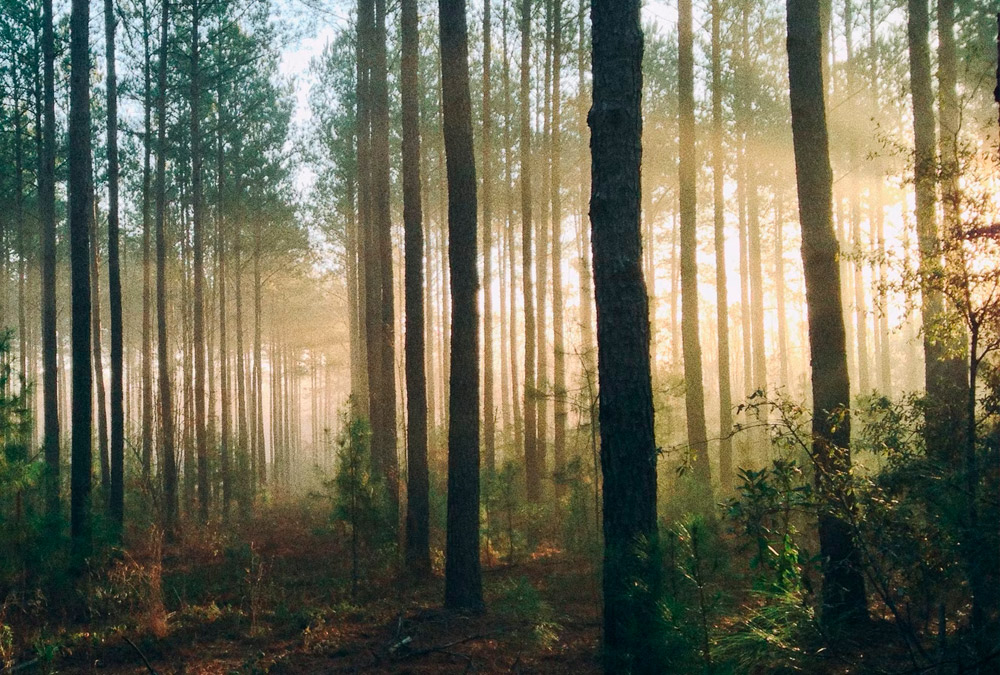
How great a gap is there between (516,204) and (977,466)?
59.8 feet

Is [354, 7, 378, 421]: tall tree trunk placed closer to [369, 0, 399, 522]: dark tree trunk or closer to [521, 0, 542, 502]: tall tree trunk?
[369, 0, 399, 522]: dark tree trunk

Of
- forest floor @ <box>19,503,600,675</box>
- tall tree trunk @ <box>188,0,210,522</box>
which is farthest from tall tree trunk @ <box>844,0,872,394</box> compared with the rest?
tall tree trunk @ <box>188,0,210,522</box>

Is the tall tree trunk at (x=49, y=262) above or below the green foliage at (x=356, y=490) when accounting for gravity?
above

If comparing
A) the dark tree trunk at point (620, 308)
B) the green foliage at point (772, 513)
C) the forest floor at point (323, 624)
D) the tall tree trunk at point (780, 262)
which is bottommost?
the forest floor at point (323, 624)

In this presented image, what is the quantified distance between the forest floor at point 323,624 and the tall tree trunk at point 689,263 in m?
3.44

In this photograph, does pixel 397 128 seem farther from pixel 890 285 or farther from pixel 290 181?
pixel 890 285

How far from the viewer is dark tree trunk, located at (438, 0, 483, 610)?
7.52 metres

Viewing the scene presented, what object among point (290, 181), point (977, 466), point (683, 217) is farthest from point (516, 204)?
point (977, 466)

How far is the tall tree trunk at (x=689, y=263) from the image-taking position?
1178cm

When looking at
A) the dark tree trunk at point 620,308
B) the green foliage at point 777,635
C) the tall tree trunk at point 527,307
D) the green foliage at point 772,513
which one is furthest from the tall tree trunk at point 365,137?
the green foliage at point 777,635

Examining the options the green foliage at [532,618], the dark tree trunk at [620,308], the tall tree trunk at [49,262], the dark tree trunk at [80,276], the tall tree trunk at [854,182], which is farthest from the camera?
the tall tree trunk at [854,182]

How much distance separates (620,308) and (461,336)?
2.98 meters

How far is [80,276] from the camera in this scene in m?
9.78

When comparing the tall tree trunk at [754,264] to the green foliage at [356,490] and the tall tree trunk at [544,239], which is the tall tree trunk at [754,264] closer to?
the tall tree trunk at [544,239]
